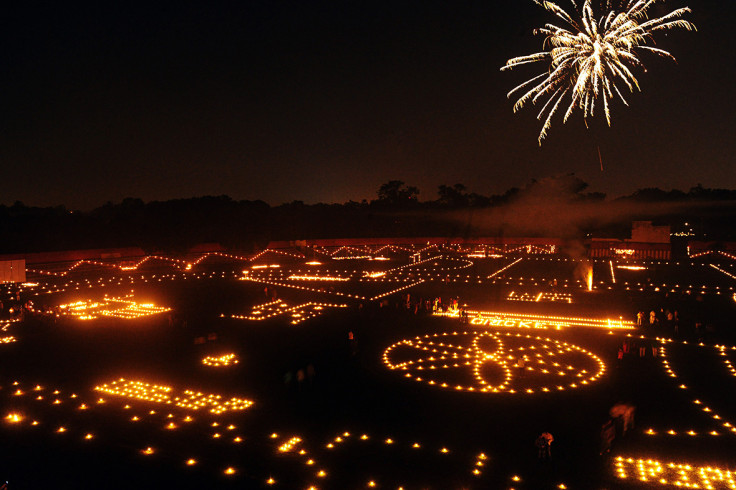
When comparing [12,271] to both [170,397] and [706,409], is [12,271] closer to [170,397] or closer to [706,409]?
[170,397]

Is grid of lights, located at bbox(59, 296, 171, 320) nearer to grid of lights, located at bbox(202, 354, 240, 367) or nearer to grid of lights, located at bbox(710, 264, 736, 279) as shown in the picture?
grid of lights, located at bbox(202, 354, 240, 367)

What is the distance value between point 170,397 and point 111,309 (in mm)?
16288

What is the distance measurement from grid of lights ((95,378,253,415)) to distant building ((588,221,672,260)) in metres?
60.2

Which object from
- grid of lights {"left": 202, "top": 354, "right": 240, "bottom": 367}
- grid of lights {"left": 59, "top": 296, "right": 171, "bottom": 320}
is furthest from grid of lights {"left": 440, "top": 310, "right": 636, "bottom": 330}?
grid of lights {"left": 59, "top": 296, "right": 171, "bottom": 320}

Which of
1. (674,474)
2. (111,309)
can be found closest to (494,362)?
(674,474)

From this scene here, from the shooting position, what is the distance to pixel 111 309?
28.8m

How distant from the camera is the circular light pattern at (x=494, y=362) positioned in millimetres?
16016

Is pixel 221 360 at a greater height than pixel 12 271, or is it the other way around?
pixel 12 271

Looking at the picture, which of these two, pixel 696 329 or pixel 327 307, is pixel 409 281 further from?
pixel 696 329

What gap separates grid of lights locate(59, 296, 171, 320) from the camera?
27.2m

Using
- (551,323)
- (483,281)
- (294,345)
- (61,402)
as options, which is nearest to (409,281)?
(483,281)

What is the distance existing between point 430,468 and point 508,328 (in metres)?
13.8

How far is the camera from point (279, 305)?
30234 millimetres

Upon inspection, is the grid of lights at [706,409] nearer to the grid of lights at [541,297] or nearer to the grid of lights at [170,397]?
the grid of lights at [170,397]
